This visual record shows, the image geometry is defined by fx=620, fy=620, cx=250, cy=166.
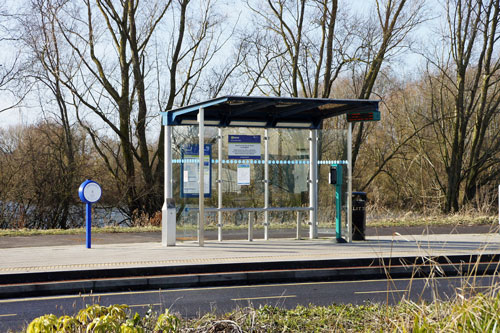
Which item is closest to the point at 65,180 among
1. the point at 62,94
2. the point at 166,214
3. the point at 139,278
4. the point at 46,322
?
the point at 62,94

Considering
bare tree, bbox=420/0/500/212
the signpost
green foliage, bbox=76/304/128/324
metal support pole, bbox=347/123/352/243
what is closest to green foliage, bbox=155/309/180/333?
green foliage, bbox=76/304/128/324

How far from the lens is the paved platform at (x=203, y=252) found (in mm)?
10758

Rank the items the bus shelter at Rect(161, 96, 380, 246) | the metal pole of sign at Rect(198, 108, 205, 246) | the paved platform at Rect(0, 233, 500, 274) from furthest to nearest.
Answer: the bus shelter at Rect(161, 96, 380, 246) < the metal pole of sign at Rect(198, 108, 205, 246) < the paved platform at Rect(0, 233, 500, 274)

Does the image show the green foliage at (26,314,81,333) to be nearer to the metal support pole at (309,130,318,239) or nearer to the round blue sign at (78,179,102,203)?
the round blue sign at (78,179,102,203)

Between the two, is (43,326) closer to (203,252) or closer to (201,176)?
(203,252)

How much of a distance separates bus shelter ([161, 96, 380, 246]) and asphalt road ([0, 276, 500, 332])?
420 centimetres

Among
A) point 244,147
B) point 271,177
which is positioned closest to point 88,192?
point 244,147

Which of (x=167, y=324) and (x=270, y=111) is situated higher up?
(x=270, y=111)

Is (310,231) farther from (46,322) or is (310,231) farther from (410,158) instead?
(410,158)

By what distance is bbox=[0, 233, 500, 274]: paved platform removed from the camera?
1076 cm

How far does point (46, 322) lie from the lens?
4598mm

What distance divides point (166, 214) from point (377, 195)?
60.9 ft

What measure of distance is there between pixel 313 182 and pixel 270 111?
2088 mm

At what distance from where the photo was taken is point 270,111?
49.0ft
